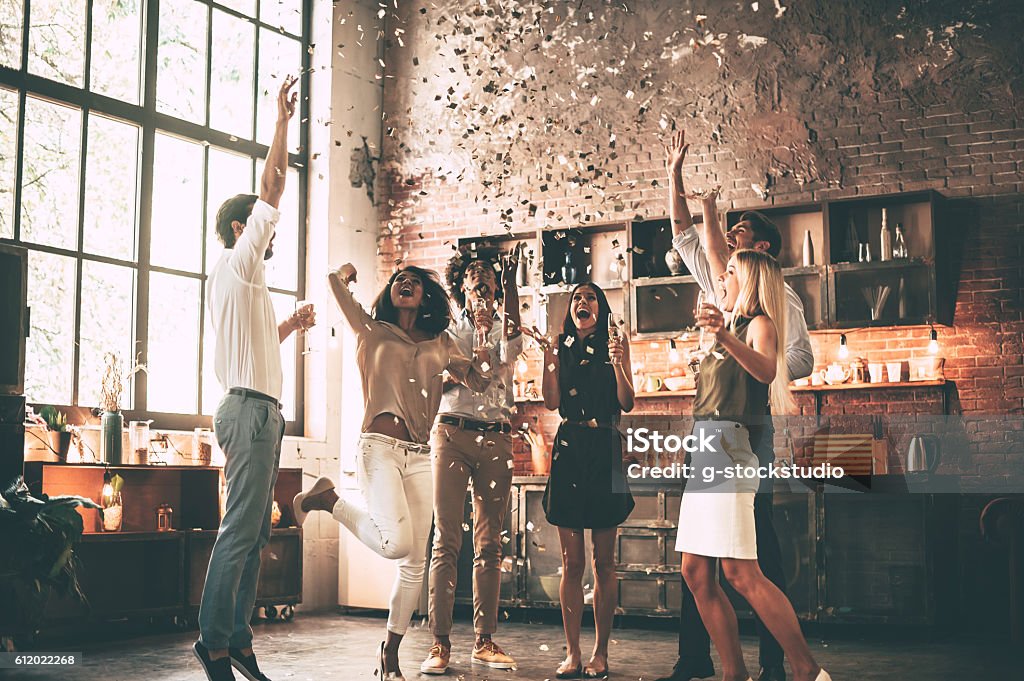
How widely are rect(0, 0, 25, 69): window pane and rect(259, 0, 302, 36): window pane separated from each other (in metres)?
1.97

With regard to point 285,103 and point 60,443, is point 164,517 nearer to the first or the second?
point 60,443

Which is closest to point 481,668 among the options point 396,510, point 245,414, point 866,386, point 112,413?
point 396,510

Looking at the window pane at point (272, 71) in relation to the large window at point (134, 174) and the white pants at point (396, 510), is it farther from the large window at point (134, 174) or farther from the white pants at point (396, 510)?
the white pants at point (396, 510)

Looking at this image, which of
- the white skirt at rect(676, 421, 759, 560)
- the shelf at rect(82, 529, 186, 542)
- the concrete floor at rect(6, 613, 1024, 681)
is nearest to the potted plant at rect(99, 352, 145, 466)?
the shelf at rect(82, 529, 186, 542)

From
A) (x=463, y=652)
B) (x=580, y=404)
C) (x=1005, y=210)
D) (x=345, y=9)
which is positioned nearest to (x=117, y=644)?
(x=463, y=652)

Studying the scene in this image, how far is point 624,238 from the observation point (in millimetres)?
7867

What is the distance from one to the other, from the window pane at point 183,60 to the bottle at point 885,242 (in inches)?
172

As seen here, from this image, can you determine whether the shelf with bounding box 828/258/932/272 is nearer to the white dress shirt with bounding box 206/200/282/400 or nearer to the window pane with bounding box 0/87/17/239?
the white dress shirt with bounding box 206/200/282/400

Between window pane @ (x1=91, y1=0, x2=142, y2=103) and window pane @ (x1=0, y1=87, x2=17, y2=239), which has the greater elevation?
window pane @ (x1=91, y1=0, x2=142, y2=103)

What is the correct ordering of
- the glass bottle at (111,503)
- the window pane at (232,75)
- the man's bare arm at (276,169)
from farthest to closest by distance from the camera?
1. the window pane at (232,75)
2. the glass bottle at (111,503)
3. the man's bare arm at (276,169)

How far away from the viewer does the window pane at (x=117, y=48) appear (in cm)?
682

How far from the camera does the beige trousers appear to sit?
4.75 meters

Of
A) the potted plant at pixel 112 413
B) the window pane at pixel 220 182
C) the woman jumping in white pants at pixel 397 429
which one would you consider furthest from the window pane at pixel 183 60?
the woman jumping in white pants at pixel 397 429

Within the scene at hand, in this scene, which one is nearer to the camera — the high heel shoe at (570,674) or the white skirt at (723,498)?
the white skirt at (723,498)
